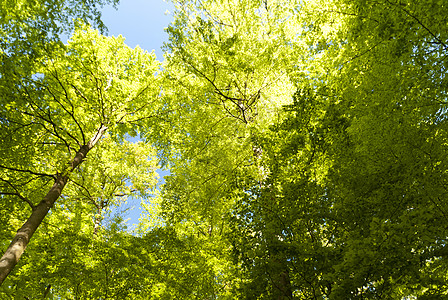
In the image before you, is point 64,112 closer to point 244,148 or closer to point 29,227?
point 29,227

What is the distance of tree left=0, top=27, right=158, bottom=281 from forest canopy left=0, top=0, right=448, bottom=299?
6 centimetres

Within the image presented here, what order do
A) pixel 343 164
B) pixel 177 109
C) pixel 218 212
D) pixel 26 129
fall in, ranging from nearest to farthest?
1. pixel 343 164
2. pixel 26 129
3. pixel 218 212
4. pixel 177 109

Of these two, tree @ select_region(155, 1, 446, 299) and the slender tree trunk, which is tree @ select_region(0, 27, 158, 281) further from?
tree @ select_region(155, 1, 446, 299)

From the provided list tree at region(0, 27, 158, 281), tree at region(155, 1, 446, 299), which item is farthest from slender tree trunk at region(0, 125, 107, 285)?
tree at region(155, 1, 446, 299)

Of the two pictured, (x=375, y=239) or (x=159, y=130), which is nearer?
(x=375, y=239)

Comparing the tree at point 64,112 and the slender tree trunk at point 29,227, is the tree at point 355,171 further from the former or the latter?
the slender tree trunk at point 29,227

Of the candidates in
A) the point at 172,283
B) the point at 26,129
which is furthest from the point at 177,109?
the point at 172,283

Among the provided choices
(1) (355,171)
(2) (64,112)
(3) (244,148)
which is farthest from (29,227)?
(1) (355,171)

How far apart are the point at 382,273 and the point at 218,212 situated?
6027 millimetres

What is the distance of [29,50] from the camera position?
541 centimetres

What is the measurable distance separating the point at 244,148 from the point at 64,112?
18.1 ft

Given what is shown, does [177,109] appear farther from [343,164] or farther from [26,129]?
[343,164]

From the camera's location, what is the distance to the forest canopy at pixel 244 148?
406cm

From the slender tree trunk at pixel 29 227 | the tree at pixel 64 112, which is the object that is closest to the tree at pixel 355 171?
the tree at pixel 64 112
